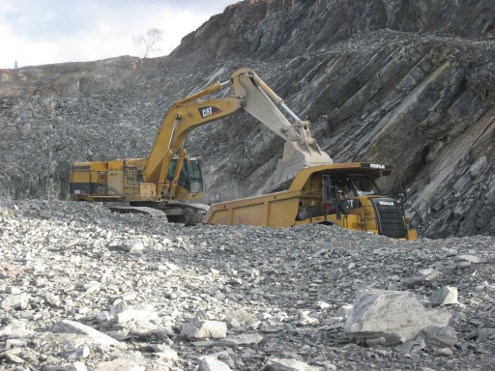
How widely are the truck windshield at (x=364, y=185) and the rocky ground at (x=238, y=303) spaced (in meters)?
2.66

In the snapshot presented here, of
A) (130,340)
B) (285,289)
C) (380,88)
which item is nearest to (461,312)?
(285,289)

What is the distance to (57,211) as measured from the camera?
1116 centimetres

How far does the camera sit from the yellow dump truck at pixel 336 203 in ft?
35.6

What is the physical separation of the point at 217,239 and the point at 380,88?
1194 centimetres

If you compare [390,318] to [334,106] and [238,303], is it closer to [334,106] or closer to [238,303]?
[238,303]

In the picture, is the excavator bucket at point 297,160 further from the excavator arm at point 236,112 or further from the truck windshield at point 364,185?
the truck windshield at point 364,185

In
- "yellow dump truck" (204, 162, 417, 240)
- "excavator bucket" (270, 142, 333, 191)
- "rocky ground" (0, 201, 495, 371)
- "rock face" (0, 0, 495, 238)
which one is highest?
"rock face" (0, 0, 495, 238)

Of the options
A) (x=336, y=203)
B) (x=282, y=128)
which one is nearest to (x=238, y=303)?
(x=336, y=203)

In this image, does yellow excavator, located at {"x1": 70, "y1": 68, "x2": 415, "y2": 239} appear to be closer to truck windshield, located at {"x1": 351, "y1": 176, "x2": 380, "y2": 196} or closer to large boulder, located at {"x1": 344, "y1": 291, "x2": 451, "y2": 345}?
truck windshield, located at {"x1": 351, "y1": 176, "x2": 380, "y2": 196}

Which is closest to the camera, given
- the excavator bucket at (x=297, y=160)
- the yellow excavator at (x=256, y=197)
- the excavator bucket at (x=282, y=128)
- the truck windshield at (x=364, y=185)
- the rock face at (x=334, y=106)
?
the yellow excavator at (x=256, y=197)

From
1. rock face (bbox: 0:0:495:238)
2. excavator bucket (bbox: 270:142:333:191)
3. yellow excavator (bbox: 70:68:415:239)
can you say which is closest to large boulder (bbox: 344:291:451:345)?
yellow excavator (bbox: 70:68:415:239)

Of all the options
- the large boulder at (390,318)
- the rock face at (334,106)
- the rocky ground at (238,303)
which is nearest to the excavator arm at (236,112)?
the rock face at (334,106)

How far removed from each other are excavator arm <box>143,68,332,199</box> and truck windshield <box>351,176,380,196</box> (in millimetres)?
965

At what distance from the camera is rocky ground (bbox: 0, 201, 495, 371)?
387 cm
